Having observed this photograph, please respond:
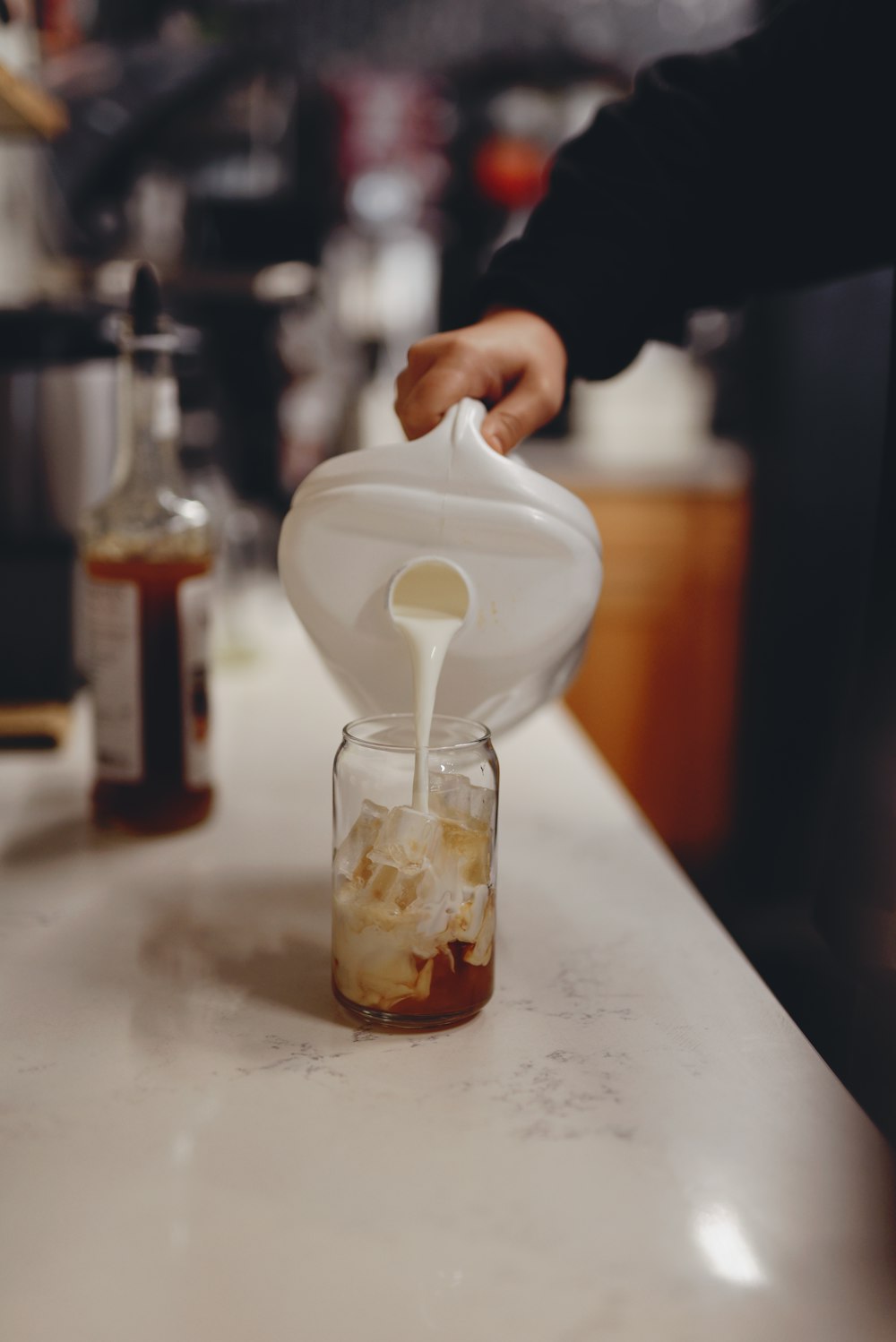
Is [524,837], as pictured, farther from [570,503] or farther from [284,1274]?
[284,1274]

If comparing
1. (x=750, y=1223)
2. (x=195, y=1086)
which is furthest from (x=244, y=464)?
(x=750, y=1223)

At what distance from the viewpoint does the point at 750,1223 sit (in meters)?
0.47

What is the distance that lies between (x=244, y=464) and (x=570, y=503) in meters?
1.74

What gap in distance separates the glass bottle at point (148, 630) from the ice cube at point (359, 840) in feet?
0.92

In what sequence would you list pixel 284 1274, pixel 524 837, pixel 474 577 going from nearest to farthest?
pixel 284 1274
pixel 474 577
pixel 524 837

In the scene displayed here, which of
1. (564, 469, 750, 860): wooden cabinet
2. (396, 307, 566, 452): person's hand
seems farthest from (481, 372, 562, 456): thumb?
(564, 469, 750, 860): wooden cabinet

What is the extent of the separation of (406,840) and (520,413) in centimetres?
30

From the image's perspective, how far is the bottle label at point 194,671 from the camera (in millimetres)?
875

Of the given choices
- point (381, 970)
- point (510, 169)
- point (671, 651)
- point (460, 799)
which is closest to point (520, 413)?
point (460, 799)

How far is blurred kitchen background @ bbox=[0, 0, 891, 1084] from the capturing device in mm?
2291

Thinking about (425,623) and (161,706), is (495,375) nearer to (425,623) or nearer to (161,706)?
(425,623)

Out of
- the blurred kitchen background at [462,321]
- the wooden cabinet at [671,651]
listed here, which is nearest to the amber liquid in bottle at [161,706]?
the blurred kitchen background at [462,321]

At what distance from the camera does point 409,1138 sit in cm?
52

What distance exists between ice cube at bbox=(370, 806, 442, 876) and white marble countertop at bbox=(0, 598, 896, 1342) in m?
0.09
